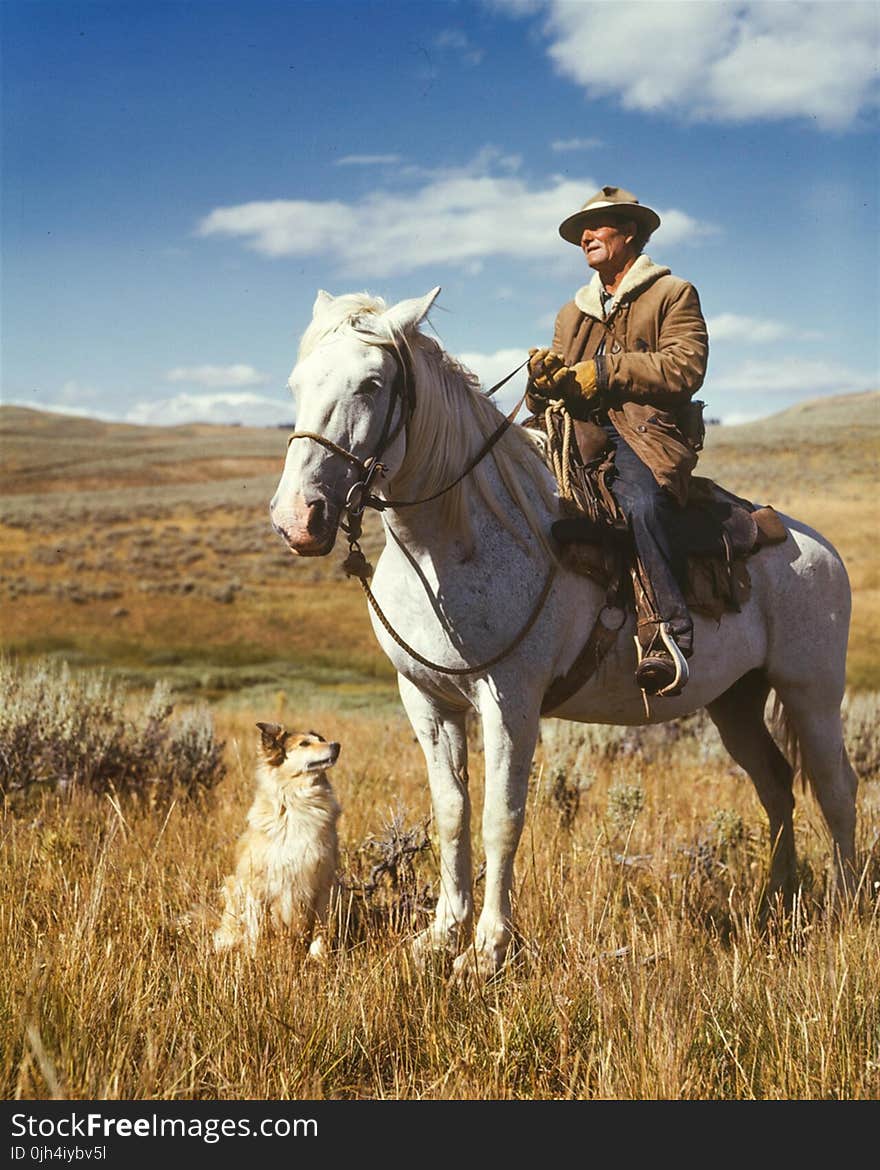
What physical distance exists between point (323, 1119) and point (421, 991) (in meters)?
0.80

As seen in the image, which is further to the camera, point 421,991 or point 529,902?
point 529,902

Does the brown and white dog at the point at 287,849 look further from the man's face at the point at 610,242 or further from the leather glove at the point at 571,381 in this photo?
the man's face at the point at 610,242

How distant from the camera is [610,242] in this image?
445 cm

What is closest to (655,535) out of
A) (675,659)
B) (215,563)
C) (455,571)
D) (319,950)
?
(675,659)

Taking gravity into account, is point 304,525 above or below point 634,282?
below

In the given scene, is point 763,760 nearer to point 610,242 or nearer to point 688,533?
point 688,533

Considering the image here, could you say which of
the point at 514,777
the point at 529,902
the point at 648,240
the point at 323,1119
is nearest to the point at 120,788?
the point at 529,902

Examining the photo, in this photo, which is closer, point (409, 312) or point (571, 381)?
point (409, 312)

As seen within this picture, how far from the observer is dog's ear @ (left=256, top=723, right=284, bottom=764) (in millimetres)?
4613

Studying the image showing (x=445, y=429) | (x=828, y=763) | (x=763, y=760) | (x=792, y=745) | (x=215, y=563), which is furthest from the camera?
(x=215, y=563)

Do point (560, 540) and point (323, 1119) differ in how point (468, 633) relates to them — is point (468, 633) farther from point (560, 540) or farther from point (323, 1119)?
point (323, 1119)

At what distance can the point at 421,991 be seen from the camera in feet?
11.6

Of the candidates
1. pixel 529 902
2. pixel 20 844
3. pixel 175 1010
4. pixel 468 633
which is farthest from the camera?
pixel 20 844

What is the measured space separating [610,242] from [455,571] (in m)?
1.83
